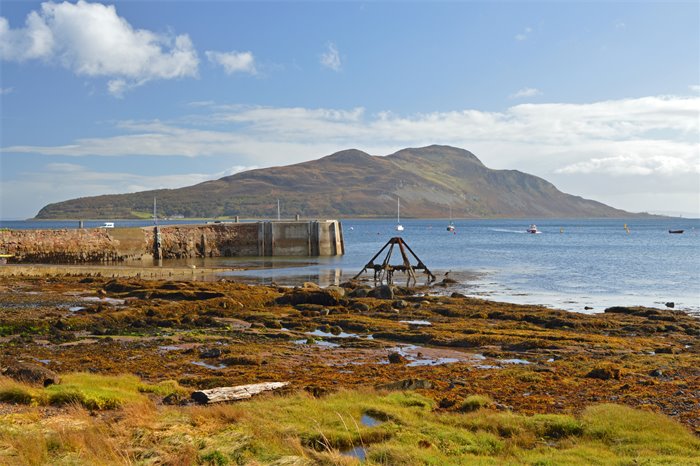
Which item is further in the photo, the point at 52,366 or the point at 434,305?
the point at 434,305

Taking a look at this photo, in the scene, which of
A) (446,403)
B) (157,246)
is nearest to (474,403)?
(446,403)

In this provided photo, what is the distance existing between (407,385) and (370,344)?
282 inches

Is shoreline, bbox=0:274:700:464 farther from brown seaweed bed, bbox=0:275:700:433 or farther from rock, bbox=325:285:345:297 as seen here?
rock, bbox=325:285:345:297

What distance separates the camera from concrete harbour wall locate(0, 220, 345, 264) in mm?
62125

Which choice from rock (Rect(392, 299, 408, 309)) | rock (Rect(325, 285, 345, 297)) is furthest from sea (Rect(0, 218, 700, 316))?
rock (Rect(325, 285, 345, 297))

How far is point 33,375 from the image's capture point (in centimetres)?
1445

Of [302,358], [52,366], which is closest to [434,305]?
[302,358]

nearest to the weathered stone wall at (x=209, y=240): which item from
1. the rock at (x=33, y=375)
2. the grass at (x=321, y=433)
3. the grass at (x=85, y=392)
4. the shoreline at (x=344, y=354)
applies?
the shoreline at (x=344, y=354)

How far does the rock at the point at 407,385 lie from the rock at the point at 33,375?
711 centimetres

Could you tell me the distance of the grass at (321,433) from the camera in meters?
10.3

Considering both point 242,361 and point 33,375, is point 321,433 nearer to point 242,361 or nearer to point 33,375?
point 33,375

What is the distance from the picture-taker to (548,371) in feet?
59.3

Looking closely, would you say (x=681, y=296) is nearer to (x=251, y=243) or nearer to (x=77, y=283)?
(x=77, y=283)

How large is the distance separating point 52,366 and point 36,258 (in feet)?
156
